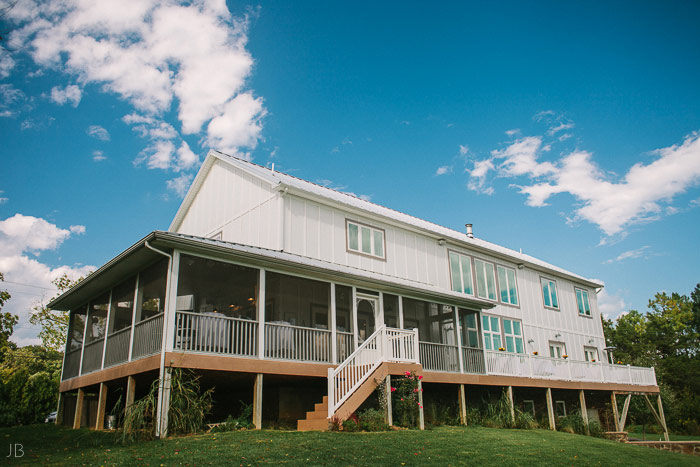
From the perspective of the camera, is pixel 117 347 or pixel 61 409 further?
pixel 61 409

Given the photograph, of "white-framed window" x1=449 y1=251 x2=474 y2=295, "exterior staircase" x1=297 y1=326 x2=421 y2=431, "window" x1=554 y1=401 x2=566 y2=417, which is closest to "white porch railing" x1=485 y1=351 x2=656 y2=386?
"window" x1=554 y1=401 x2=566 y2=417

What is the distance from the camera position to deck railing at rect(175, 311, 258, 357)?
39.0ft

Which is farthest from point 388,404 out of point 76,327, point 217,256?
point 76,327

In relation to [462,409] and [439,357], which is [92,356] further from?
[462,409]

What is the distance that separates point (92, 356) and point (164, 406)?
6.40 metres

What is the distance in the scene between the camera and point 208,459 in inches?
341

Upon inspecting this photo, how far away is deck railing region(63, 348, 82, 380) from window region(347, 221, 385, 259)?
9700mm

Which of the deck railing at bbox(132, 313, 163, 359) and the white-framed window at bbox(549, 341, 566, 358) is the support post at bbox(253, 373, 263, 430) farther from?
the white-framed window at bbox(549, 341, 566, 358)

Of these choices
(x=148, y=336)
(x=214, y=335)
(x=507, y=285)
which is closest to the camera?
(x=214, y=335)

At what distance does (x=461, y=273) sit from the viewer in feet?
75.1

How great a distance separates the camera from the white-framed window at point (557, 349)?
25831mm

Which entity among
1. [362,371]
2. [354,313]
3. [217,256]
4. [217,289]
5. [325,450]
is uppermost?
[217,289]

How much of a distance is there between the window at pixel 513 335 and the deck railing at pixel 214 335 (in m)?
14.0

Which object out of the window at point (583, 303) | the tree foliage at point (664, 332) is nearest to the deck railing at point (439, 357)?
the window at point (583, 303)
